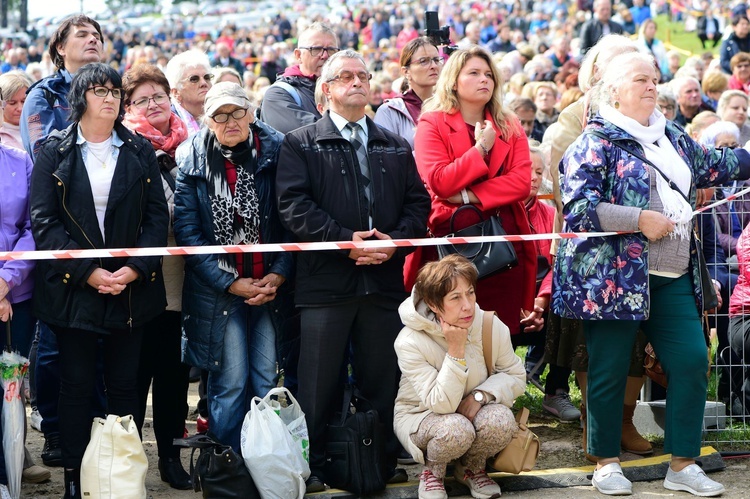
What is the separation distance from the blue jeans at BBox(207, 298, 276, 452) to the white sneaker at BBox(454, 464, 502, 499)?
1.08 m

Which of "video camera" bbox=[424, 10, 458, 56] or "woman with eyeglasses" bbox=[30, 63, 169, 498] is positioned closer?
"woman with eyeglasses" bbox=[30, 63, 169, 498]

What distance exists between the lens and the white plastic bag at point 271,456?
16.8ft

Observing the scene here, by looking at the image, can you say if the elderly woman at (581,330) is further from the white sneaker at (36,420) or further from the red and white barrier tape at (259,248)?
the white sneaker at (36,420)

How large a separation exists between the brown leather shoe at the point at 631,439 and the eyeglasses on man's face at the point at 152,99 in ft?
10.2

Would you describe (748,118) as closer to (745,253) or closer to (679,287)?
(745,253)

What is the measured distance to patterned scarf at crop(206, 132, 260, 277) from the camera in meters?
5.43

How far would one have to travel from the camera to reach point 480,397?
5.23 meters

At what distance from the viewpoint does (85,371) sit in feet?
17.0

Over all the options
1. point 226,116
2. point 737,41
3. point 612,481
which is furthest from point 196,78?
point 737,41

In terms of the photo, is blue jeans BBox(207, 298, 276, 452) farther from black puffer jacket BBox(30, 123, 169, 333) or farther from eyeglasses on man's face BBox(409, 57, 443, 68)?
eyeglasses on man's face BBox(409, 57, 443, 68)

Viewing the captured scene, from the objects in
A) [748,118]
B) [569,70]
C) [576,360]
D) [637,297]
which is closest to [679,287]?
[637,297]

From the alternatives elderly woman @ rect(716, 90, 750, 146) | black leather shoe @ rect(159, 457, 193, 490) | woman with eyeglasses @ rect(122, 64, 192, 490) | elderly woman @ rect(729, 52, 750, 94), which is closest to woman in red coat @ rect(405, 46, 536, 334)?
woman with eyeglasses @ rect(122, 64, 192, 490)

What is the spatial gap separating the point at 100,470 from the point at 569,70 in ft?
34.1

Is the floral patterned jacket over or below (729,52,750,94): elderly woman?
below
